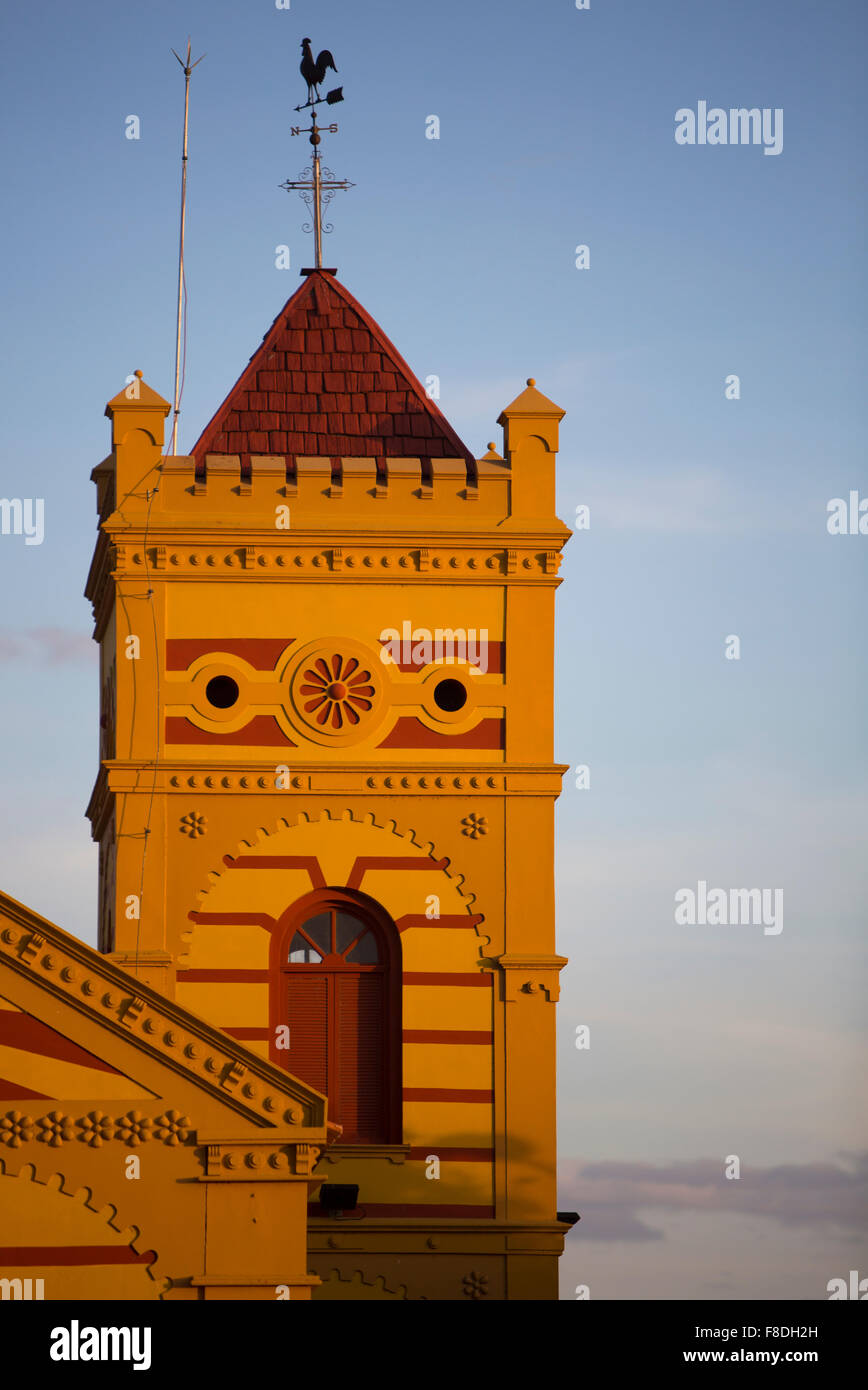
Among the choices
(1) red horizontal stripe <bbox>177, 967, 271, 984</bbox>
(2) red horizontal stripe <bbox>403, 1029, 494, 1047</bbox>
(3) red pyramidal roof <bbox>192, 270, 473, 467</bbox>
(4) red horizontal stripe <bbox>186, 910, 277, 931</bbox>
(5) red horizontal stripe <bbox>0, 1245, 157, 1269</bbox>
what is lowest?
(5) red horizontal stripe <bbox>0, 1245, 157, 1269</bbox>

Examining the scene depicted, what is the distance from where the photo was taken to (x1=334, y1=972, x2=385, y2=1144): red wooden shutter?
31734 mm

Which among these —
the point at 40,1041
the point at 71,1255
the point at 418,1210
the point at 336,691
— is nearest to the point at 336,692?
the point at 336,691

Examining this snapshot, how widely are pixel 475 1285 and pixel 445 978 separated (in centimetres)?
382

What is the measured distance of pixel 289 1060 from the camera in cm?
3173

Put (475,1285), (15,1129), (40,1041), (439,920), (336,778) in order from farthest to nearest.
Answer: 1. (336,778)
2. (439,920)
3. (475,1285)
4. (40,1041)
5. (15,1129)

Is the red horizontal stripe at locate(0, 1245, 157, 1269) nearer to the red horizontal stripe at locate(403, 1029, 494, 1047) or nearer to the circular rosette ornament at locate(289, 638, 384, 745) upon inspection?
the red horizontal stripe at locate(403, 1029, 494, 1047)

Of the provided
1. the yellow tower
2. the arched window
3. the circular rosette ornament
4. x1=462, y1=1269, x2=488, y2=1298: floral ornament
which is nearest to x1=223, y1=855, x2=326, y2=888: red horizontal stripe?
the yellow tower

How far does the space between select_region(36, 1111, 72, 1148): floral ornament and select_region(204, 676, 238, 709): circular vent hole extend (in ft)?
27.7

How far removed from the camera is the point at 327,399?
35031 millimetres

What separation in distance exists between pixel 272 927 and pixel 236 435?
7.06 metres

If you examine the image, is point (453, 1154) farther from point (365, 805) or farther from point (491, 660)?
point (491, 660)

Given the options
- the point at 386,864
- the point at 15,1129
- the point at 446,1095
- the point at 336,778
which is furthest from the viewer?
the point at 336,778
